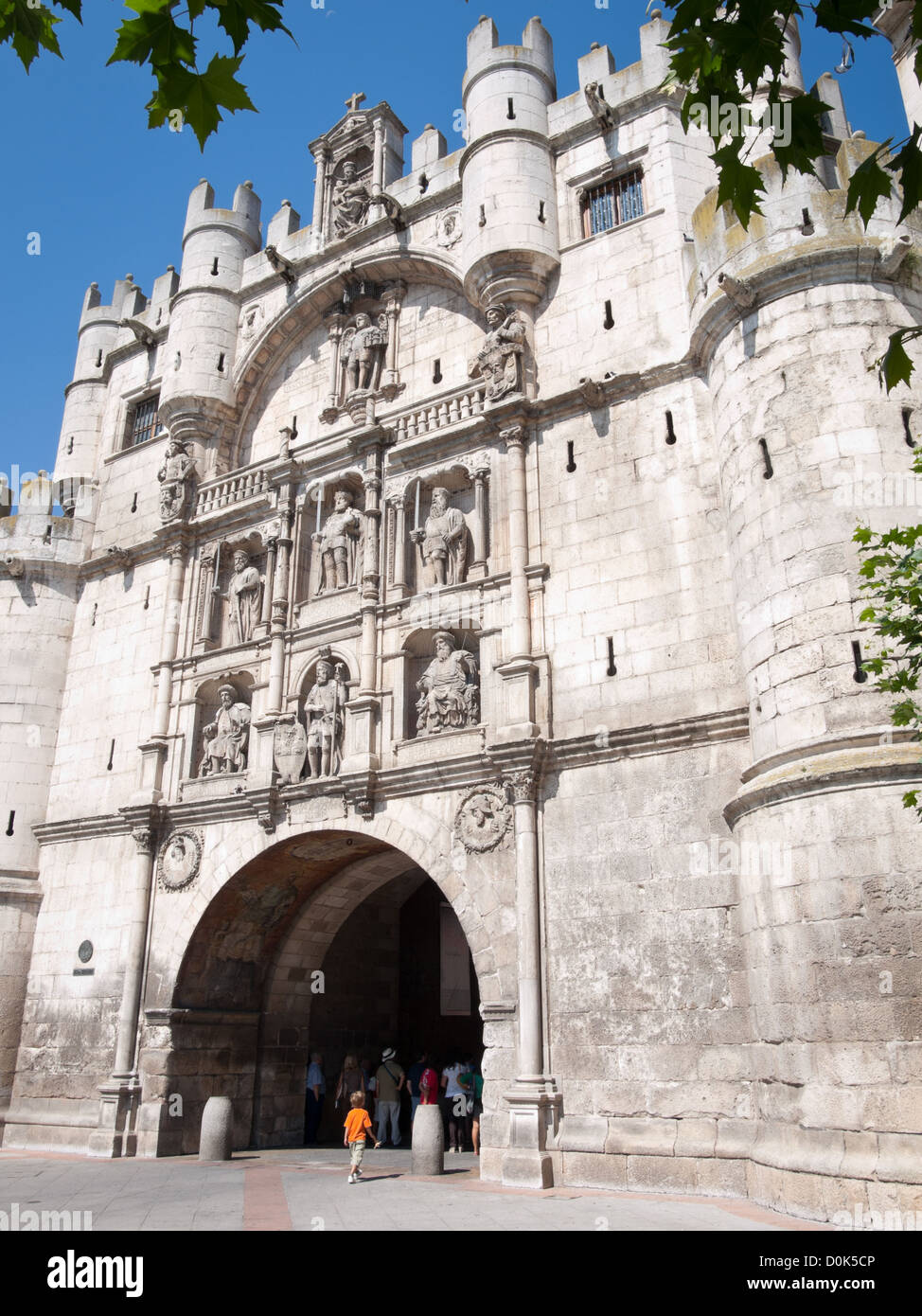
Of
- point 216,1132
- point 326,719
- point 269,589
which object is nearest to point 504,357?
point 269,589

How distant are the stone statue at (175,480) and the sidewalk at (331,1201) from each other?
37.9 ft

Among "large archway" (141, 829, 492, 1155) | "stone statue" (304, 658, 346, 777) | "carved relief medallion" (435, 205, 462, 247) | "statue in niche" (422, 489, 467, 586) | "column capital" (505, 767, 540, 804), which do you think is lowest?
"large archway" (141, 829, 492, 1155)

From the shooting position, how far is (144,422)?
23.7 metres

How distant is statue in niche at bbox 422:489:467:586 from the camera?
1673 cm

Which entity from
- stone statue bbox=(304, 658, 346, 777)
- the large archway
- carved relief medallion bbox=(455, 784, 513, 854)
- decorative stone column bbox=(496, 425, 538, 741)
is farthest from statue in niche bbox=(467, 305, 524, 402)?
the large archway

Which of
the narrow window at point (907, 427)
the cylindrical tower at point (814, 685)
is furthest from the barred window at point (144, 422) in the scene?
the narrow window at point (907, 427)

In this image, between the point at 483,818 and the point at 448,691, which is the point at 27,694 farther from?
the point at 483,818

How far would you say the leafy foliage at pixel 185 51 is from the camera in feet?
12.3

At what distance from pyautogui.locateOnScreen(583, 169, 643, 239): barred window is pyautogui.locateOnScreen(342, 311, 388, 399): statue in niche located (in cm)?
447

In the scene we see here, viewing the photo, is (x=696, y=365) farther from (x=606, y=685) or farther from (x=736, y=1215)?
(x=736, y=1215)

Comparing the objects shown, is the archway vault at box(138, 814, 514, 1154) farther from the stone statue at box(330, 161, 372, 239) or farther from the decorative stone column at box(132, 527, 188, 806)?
the stone statue at box(330, 161, 372, 239)

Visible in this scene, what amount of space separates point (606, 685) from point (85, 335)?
17856 mm

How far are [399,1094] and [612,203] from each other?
1574 cm
